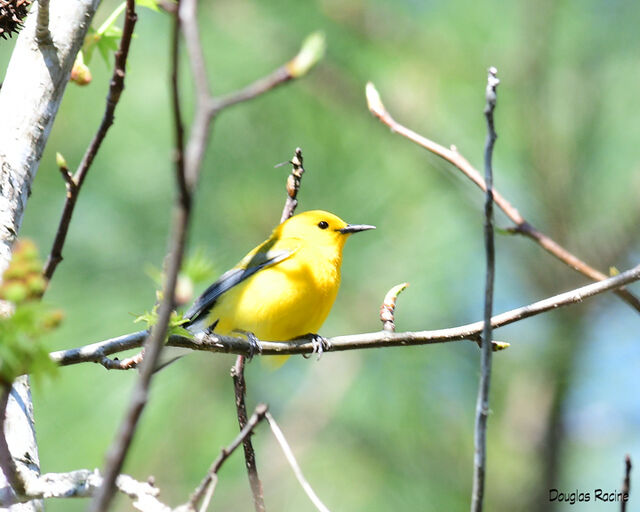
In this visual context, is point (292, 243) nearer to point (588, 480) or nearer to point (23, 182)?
point (23, 182)

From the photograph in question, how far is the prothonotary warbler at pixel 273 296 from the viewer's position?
321 centimetres

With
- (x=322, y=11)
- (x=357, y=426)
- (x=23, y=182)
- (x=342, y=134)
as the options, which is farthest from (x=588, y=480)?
(x=23, y=182)

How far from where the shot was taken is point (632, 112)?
15.2 ft

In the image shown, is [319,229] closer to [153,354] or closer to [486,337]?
[486,337]

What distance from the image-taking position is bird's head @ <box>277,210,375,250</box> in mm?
3799

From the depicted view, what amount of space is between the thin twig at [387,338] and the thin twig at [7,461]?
0.31 m

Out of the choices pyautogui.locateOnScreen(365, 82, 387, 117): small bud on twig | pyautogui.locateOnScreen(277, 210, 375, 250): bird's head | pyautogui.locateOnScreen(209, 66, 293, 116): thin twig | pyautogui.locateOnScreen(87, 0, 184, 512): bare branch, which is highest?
pyautogui.locateOnScreen(277, 210, 375, 250): bird's head

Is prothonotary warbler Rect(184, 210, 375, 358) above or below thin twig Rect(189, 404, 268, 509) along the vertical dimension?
above

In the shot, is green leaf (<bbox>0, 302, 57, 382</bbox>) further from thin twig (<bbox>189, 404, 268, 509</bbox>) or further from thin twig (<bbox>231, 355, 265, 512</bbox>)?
thin twig (<bbox>231, 355, 265, 512</bbox>)

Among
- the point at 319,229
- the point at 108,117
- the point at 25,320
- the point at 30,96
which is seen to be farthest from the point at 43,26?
the point at 319,229

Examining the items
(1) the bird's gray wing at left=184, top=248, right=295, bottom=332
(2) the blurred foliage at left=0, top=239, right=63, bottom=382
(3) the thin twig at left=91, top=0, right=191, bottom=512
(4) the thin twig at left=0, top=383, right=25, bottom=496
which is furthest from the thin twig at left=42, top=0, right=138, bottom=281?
(3) the thin twig at left=91, top=0, right=191, bottom=512

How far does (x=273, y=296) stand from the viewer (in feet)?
10.6

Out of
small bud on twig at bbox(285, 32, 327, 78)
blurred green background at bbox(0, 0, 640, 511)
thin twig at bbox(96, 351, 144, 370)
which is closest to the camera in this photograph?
small bud on twig at bbox(285, 32, 327, 78)

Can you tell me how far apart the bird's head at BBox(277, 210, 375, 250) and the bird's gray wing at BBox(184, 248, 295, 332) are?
213 mm
